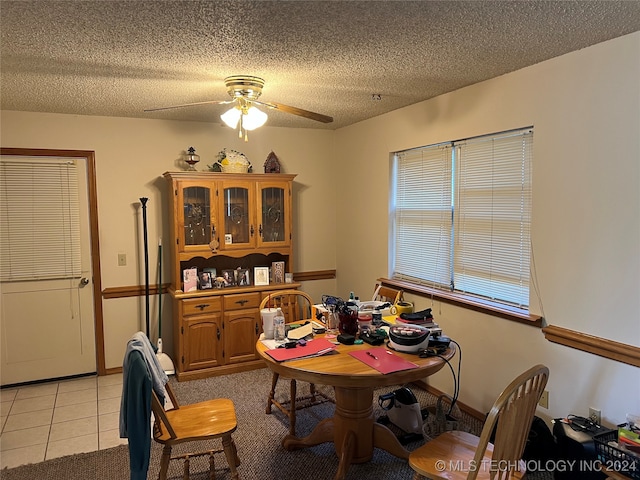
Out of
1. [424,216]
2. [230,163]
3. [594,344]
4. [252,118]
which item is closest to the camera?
[594,344]

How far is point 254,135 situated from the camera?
4.71m

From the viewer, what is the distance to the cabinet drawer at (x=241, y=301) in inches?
164

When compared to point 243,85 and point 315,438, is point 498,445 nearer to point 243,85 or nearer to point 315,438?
point 315,438

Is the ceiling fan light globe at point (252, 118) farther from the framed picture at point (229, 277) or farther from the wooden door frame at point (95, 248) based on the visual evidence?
the wooden door frame at point (95, 248)

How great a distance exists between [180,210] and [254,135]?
1215 mm

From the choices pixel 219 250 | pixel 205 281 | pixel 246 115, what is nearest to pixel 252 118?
pixel 246 115

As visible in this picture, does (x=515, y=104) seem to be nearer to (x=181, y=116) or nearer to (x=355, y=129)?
(x=355, y=129)

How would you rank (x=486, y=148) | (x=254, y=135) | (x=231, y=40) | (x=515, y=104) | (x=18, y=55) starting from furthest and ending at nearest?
(x=254, y=135) < (x=486, y=148) < (x=515, y=104) < (x=18, y=55) < (x=231, y=40)

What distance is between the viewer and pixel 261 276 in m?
4.47

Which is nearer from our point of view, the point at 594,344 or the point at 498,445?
the point at 498,445

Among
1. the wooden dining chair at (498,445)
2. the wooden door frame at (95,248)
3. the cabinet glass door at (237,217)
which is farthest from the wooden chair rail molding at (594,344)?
the wooden door frame at (95,248)

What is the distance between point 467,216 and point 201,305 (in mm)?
2439

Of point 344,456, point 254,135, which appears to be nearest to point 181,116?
point 254,135

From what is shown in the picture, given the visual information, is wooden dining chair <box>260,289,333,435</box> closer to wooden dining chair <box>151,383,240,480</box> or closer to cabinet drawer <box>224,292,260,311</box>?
cabinet drawer <box>224,292,260,311</box>
